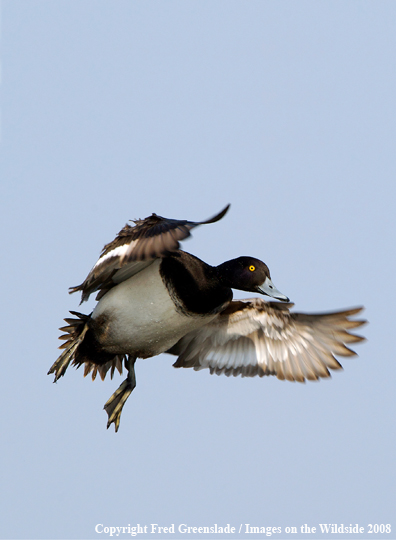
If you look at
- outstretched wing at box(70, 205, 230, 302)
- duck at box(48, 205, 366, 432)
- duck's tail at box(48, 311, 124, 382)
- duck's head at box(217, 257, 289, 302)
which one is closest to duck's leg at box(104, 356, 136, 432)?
duck at box(48, 205, 366, 432)

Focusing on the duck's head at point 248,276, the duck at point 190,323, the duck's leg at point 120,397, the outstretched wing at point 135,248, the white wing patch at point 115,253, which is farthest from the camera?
the duck's leg at point 120,397

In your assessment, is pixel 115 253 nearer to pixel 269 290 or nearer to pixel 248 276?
pixel 248 276

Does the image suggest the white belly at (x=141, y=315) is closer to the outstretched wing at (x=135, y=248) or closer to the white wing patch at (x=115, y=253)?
the outstretched wing at (x=135, y=248)

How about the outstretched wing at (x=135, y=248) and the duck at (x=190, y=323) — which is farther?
the duck at (x=190, y=323)

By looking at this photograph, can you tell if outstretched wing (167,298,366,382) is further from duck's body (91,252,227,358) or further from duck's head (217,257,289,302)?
duck's body (91,252,227,358)

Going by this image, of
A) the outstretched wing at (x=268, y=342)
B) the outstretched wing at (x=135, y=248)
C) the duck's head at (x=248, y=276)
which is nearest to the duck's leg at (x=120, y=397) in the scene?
the outstretched wing at (x=268, y=342)

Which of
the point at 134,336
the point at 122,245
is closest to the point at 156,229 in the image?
the point at 122,245

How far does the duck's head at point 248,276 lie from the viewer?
20.1 ft

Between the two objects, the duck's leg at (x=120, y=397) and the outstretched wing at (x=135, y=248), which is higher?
the outstretched wing at (x=135, y=248)

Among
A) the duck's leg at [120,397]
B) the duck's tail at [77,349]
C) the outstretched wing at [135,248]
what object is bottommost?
the duck's leg at [120,397]

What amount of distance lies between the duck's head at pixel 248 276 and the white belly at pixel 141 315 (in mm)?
415

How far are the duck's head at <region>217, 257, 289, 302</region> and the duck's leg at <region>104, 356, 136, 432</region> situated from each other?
1.41 meters

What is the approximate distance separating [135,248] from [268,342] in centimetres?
241

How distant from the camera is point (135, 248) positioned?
201 inches
